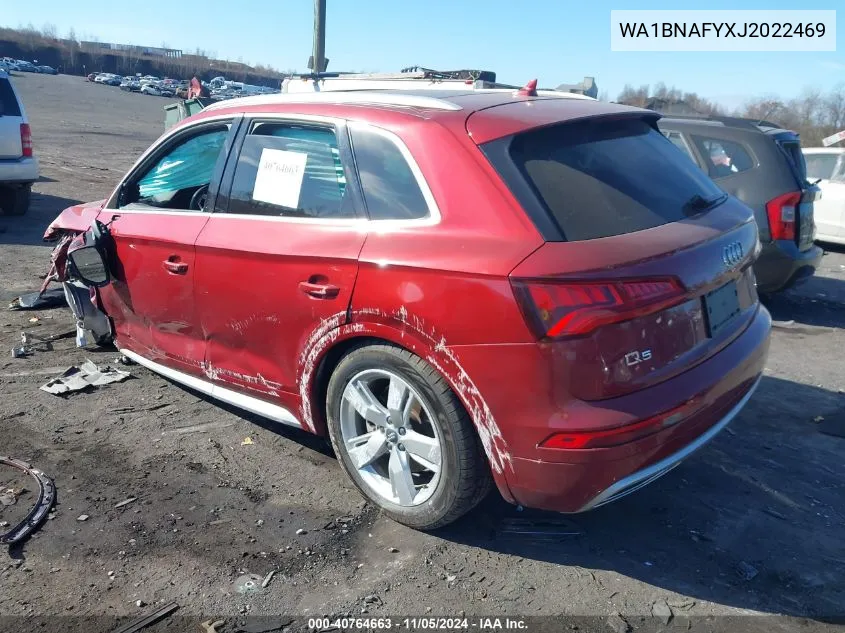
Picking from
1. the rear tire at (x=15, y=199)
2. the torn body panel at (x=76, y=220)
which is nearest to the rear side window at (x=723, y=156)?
the torn body panel at (x=76, y=220)

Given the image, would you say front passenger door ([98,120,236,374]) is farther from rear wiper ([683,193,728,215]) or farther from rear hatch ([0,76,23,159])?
rear hatch ([0,76,23,159])

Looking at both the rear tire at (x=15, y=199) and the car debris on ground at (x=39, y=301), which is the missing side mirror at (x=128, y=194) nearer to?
the car debris on ground at (x=39, y=301)

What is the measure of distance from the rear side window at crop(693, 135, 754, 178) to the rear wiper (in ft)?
12.3

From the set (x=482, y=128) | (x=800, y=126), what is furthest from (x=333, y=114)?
(x=800, y=126)

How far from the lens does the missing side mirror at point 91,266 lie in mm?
4742

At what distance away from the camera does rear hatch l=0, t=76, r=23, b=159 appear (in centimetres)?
1047

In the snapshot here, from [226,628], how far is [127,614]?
394 mm

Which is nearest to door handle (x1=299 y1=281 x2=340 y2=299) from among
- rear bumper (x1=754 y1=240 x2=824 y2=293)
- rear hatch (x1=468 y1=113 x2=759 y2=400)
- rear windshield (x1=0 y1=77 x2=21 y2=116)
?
rear hatch (x1=468 y1=113 x2=759 y2=400)

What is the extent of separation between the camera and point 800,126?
1072 inches

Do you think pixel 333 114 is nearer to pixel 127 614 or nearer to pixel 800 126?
pixel 127 614

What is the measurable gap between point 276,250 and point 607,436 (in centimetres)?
177

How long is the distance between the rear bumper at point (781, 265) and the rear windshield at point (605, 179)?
3.56 m

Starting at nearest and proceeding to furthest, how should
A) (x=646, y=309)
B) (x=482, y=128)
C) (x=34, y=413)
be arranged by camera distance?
(x=646, y=309) < (x=482, y=128) < (x=34, y=413)

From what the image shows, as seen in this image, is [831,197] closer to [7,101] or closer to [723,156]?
[723,156]
